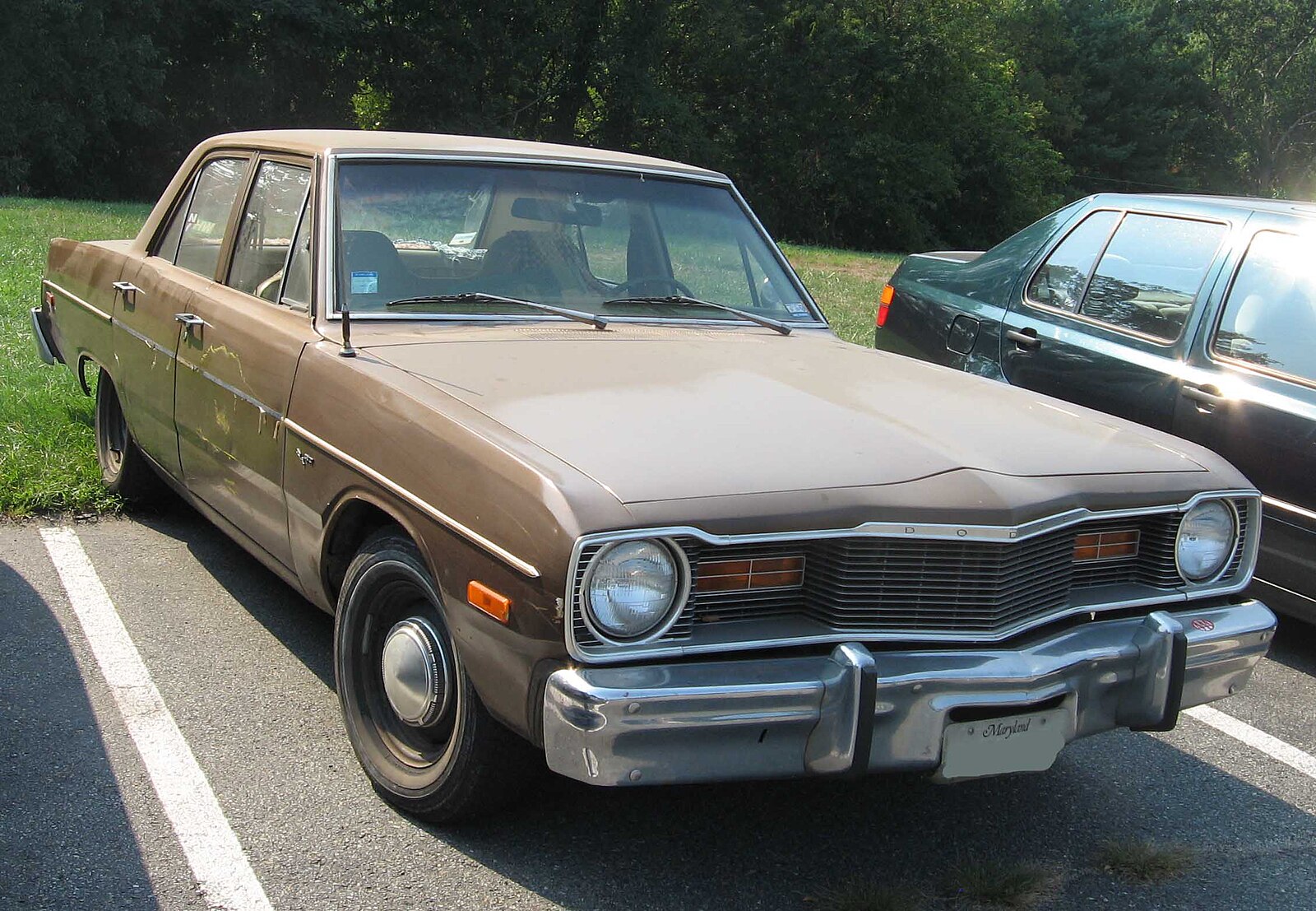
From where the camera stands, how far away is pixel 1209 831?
3441 mm

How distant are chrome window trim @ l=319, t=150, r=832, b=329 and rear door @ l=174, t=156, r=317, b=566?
0.11 metres

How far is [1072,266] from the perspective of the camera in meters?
5.73

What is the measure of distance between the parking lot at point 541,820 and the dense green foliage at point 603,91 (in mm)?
27516

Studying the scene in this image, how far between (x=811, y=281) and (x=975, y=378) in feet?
42.3

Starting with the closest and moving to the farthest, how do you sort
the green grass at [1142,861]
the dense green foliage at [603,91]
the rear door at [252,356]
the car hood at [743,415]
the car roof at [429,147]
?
the car hood at [743,415], the green grass at [1142,861], the rear door at [252,356], the car roof at [429,147], the dense green foliage at [603,91]

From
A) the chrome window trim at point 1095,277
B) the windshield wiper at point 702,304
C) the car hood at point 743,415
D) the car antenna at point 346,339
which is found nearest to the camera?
the car hood at point 743,415

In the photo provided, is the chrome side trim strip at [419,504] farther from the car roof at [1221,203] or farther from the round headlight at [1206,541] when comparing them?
the car roof at [1221,203]

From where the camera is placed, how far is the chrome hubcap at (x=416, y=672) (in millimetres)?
3064

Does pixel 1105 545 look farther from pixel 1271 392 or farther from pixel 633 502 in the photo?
pixel 1271 392

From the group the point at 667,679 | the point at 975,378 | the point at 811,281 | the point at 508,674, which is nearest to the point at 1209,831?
the point at 975,378

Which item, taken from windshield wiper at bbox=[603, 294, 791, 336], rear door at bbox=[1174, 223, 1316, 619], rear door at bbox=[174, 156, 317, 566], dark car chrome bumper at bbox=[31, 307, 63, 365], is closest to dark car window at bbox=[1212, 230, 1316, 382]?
rear door at bbox=[1174, 223, 1316, 619]

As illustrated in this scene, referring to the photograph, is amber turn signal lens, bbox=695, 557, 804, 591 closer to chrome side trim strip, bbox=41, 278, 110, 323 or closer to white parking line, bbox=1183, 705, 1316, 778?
white parking line, bbox=1183, 705, 1316, 778

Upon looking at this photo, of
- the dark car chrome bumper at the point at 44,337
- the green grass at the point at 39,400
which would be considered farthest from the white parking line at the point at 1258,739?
the dark car chrome bumper at the point at 44,337

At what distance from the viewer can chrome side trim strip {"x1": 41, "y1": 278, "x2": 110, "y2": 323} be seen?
5.27 m
